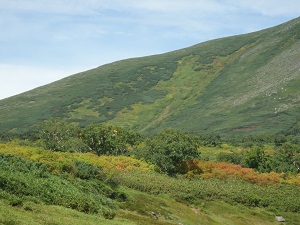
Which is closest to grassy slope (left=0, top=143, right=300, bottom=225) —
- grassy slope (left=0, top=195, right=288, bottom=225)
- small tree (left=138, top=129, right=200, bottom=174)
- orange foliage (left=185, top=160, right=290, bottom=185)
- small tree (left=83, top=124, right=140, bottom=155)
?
grassy slope (left=0, top=195, right=288, bottom=225)

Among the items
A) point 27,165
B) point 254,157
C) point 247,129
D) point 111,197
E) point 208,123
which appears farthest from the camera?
point 208,123

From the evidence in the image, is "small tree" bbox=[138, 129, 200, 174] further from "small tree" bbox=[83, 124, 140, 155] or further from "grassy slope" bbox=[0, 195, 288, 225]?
"grassy slope" bbox=[0, 195, 288, 225]

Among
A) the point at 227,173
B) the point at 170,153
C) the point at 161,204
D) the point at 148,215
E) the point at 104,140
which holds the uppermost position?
the point at 104,140

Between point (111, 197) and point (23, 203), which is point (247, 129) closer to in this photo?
point (111, 197)

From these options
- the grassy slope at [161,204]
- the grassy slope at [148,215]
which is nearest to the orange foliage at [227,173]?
the grassy slope at [161,204]

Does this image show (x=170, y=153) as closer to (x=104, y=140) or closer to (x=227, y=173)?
(x=227, y=173)

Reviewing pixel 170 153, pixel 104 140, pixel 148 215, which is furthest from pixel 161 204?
pixel 104 140

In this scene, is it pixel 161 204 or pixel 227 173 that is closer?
pixel 161 204

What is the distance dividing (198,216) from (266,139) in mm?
110360

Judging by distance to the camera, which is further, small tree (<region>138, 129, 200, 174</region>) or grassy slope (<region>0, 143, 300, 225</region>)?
small tree (<region>138, 129, 200, 174</region>)

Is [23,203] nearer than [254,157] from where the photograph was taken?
Yes

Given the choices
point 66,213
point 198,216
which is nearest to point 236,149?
point 198,216

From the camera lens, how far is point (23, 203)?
1088 inches

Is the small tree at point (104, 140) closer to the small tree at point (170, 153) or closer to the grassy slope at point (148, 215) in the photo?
the small tree at point (170, 153)
